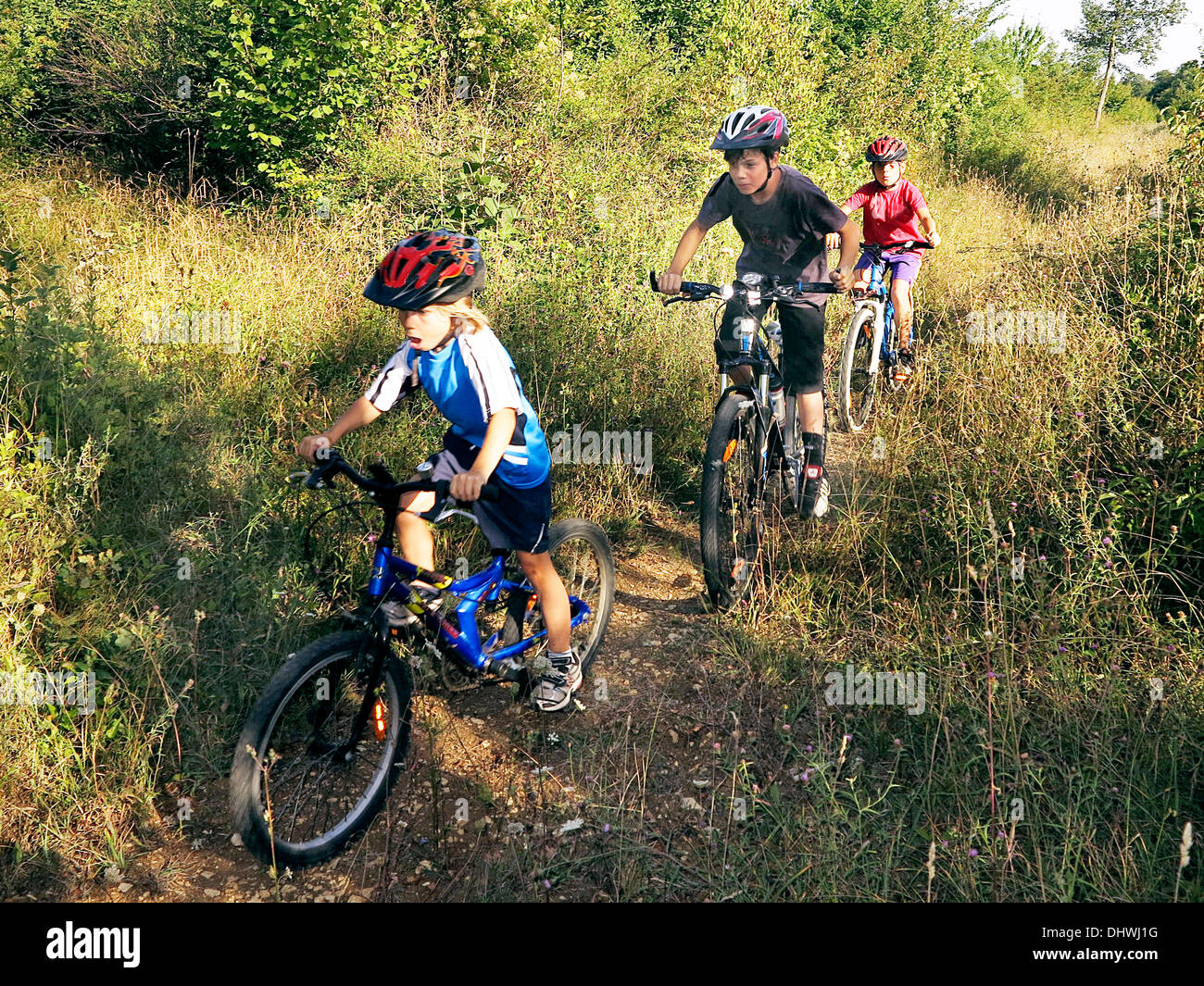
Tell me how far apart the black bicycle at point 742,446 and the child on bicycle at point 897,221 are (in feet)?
10.3

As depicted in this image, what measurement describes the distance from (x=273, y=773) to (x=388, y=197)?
612 centimetres

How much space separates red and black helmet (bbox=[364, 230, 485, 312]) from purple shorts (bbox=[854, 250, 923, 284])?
5464 millimetres

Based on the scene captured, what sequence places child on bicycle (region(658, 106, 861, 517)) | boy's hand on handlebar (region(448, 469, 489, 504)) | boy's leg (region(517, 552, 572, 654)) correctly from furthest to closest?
1. child on bicycle (region(658, 106, 861, 517))
2. boy's leg (region(517, 552, 572, 654))
3. boy's hand on handlebar (region(448, 469, 489, 504))

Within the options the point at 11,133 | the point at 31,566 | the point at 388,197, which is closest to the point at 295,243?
the point at 388,197

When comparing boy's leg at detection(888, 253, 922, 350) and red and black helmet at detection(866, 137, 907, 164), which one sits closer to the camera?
red and black helmet at detection(866, 137, 907, 164)

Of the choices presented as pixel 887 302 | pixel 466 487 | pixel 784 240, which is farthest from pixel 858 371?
pixel 466 487

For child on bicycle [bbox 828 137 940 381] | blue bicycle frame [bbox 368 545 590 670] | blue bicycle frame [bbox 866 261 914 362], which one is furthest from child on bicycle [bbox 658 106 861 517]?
child on bicycle [bbox 828 137 940 381]

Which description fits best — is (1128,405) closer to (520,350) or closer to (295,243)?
(520,350)

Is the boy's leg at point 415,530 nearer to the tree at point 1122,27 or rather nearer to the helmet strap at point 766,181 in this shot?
the helmet strap at point 766,181

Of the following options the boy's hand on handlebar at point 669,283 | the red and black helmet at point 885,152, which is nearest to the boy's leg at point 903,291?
the red and black helmet at point 885,152

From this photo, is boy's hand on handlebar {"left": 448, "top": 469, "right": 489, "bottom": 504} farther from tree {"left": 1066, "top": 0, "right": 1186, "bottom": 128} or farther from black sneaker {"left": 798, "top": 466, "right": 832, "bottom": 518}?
tree {"left": 1066, "top": 0, "right": 1186, "bottom": 128}

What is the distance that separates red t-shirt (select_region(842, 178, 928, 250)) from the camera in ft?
26.0

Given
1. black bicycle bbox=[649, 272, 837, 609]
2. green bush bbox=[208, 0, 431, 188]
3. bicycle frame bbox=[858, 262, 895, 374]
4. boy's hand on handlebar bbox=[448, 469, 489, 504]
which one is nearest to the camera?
boy's hand on handlebar bbox=[448, 469, 489, 504]

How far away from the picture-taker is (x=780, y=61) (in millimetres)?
13203
